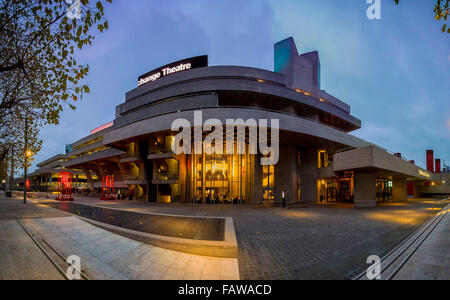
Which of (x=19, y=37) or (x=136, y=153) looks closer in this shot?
(x=19, y=37)

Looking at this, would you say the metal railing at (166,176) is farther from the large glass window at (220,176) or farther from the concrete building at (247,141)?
the large glass window at (220,176)

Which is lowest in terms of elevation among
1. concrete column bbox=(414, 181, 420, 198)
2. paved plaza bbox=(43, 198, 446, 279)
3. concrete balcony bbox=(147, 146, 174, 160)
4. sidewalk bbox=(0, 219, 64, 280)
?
concrete column bbox=(414, 181, 420, 198)

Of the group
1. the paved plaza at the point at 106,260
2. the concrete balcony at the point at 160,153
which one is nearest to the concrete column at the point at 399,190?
the concrete balcony at the point at 160,153

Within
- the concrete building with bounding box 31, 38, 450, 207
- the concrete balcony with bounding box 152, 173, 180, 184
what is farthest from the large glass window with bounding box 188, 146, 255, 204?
the concrete balcony with bounding box 152, 173, 180, 184

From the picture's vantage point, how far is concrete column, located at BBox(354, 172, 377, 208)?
2028cm

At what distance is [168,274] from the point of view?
4465mm

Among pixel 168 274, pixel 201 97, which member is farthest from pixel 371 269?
pixel 201 97

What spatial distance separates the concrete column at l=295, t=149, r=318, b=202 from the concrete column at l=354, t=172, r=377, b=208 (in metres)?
7.52

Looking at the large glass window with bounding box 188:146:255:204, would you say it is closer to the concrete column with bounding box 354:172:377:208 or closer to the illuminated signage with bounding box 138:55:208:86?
the concrete column with bounding box 354:172:377:208

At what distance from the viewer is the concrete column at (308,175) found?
91.2 ft

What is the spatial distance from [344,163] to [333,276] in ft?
60.1

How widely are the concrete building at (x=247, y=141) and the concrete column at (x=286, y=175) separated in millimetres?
132

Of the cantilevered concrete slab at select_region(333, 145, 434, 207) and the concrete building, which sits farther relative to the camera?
the concrete building
